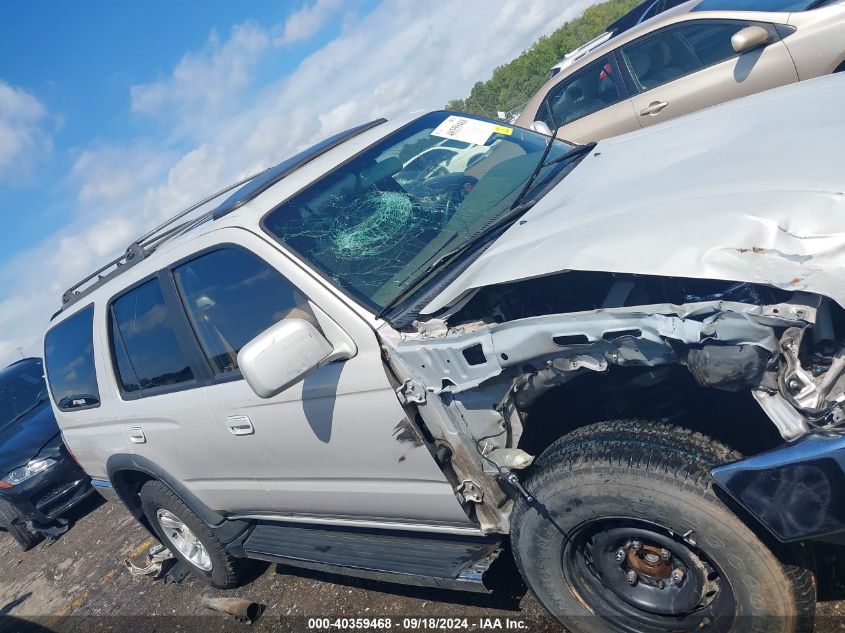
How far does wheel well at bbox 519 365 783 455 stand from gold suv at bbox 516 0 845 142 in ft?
13.3

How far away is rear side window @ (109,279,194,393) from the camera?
Answer: 3324 millimetres

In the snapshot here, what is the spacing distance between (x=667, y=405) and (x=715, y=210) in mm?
814

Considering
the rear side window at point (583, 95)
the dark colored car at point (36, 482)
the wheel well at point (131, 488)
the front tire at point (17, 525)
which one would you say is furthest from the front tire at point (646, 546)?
the front tire at point (17, 525)

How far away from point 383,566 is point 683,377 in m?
1.51

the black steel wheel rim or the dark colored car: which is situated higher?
the dark colored car

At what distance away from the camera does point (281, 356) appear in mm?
2170

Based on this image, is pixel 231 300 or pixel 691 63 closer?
pixel 231 300

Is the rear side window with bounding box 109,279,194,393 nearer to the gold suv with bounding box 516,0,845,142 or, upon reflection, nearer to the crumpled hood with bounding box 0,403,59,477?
the crumpled hood with bounding box 0,403,59,477

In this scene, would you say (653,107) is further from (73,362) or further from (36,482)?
(36,482)

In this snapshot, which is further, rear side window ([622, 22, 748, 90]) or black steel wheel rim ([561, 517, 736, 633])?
rear side window ([622, 22, 748, 90])

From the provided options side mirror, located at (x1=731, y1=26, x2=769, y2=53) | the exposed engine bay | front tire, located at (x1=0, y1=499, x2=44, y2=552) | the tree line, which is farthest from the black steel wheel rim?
the tree line

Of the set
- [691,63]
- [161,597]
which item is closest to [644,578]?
[161,597]

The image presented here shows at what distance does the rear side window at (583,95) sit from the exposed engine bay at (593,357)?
472 cm

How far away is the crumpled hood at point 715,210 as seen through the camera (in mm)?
1588
